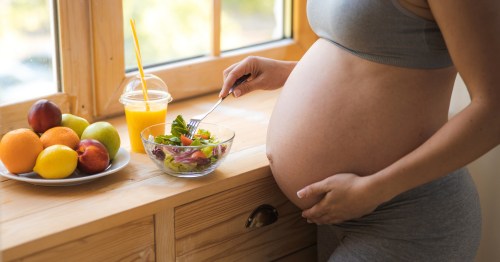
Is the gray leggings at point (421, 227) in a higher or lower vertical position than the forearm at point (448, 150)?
lower

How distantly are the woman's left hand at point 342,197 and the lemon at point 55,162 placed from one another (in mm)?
390

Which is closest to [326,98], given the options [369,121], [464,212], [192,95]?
[369,121]

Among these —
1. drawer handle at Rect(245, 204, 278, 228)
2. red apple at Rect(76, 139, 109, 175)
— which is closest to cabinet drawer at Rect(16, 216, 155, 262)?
red apple at Rect(76, 139, 109, 175)

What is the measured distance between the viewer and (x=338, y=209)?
3.93ft

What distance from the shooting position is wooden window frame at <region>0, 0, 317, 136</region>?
1.45m

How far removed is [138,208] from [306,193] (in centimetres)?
28

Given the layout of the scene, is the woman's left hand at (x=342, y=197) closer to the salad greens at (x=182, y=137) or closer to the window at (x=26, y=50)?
the salad greens at (x=182, y=137)

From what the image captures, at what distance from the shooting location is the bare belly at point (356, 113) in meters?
1.16

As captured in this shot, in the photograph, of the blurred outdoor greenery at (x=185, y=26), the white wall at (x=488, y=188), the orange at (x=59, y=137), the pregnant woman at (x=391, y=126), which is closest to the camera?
the pregnant woman at (x=391, y=126)

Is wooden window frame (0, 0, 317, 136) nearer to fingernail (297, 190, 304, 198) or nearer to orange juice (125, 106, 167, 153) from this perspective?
orange juice (125, 106, 167, 153)

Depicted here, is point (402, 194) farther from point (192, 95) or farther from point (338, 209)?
point (192, 95)

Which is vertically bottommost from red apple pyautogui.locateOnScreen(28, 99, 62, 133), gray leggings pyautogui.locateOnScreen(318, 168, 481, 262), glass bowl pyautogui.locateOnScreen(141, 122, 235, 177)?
gray leggings pyautogui.locateOnScreen(318, 168, 481, 262)

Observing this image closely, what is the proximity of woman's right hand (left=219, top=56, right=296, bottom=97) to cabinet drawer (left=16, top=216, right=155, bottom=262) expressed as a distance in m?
0.32

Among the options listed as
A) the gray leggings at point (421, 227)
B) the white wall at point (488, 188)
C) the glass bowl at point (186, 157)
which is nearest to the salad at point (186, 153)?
the glass bowl at point (186, 157)
